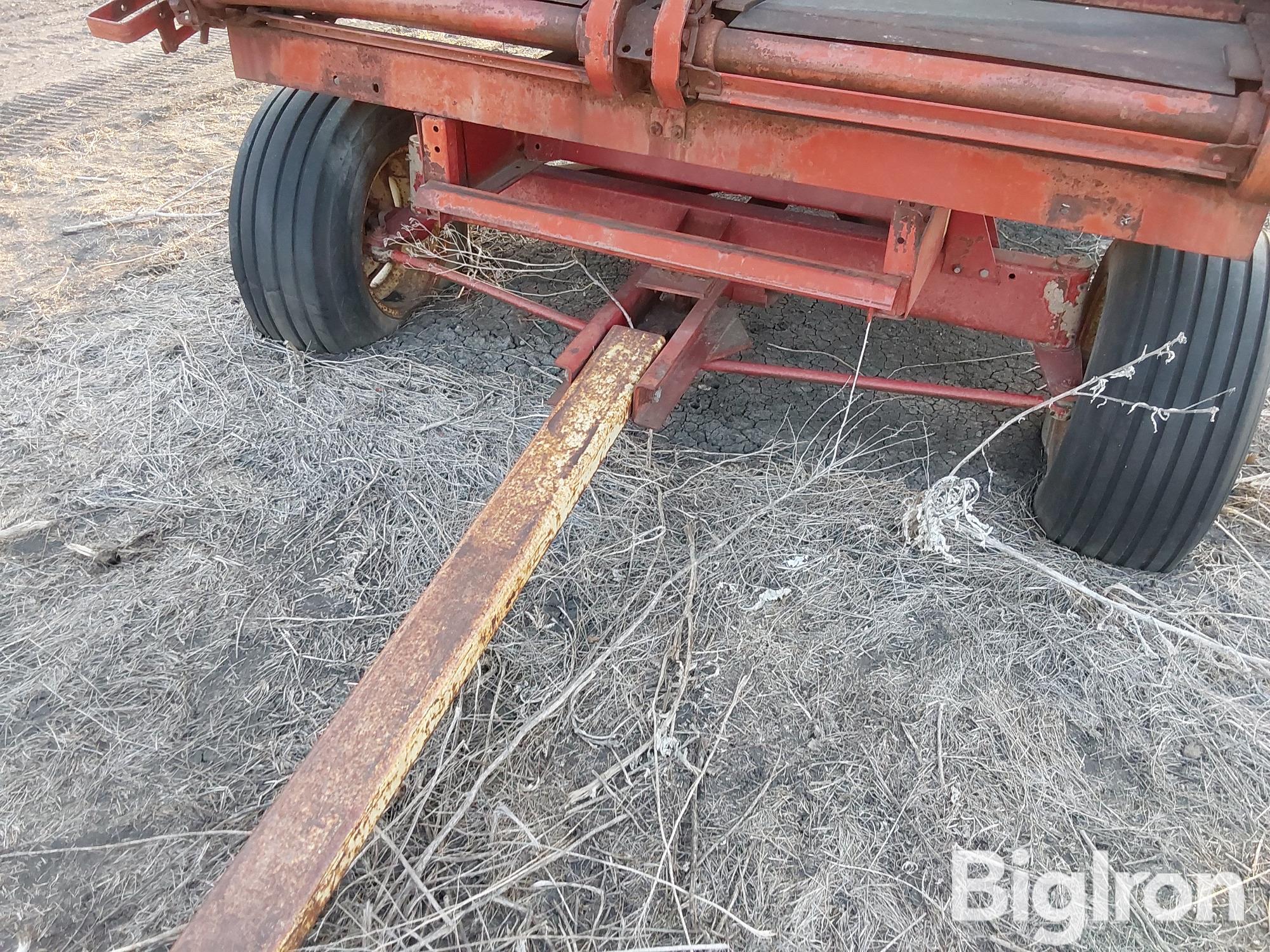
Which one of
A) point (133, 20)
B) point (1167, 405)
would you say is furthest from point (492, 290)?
point (1167, 405)

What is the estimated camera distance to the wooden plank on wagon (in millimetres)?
1192

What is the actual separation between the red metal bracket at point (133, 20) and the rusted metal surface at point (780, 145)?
0.16 metres

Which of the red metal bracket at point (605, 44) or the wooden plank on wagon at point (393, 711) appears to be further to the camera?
the red metal bracket at point (605, 44)

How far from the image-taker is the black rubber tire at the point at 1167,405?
86.0 inches

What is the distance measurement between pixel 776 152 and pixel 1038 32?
1.92 ft

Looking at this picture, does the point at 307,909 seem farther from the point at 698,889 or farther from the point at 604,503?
the point at 604,503

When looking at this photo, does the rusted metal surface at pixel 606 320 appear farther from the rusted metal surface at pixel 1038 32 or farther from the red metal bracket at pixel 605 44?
the rusted metal surface at pixel 1038 32

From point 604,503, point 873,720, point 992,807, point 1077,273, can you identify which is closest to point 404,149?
point 604,503

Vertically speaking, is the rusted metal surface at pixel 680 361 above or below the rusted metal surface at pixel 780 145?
below

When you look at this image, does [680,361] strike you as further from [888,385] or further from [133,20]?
[133,20]

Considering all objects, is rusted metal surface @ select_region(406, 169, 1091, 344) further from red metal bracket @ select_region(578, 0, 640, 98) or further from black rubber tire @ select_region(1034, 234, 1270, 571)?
red metal bracket @ select_region(578, 0, 640, 98)

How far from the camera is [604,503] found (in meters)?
2.52

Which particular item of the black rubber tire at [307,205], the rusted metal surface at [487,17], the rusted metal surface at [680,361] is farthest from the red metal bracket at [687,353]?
the black rubber tire at [307,205]

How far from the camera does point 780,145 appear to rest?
203 centimetres
